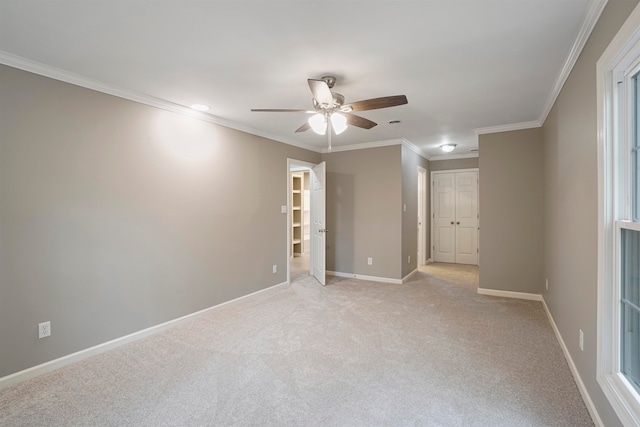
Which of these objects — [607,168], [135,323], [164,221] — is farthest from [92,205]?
[607,168]

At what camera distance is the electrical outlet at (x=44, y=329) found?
237 cm

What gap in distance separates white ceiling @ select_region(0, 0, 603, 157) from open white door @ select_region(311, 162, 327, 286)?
2.03 meters

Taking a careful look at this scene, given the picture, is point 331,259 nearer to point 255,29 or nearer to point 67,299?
point 67,299

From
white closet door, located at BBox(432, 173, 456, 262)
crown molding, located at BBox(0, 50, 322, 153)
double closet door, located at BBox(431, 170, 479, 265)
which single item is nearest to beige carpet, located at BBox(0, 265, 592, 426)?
crown molding, located at BBox(0, 50, 322, 153)

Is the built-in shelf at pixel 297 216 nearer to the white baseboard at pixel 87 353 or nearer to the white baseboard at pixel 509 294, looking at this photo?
the white baseboard at pixel 87 353

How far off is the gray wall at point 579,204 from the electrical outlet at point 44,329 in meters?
3.68

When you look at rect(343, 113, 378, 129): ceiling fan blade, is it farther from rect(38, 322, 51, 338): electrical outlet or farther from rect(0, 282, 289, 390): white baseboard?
rect(38, 322, 51, 338): electrical outlet

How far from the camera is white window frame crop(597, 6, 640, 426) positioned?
1476 millimetres

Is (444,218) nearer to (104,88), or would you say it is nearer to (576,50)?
(576,50)

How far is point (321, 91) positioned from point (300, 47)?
1.04ft

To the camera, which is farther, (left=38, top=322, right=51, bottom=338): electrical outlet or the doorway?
the doorway

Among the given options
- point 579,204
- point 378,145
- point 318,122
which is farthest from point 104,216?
point 378,145

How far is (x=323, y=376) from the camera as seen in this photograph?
232 centimetres

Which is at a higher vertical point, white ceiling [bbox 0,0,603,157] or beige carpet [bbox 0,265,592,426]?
white ceiling [bbox 0,0,603,157]
